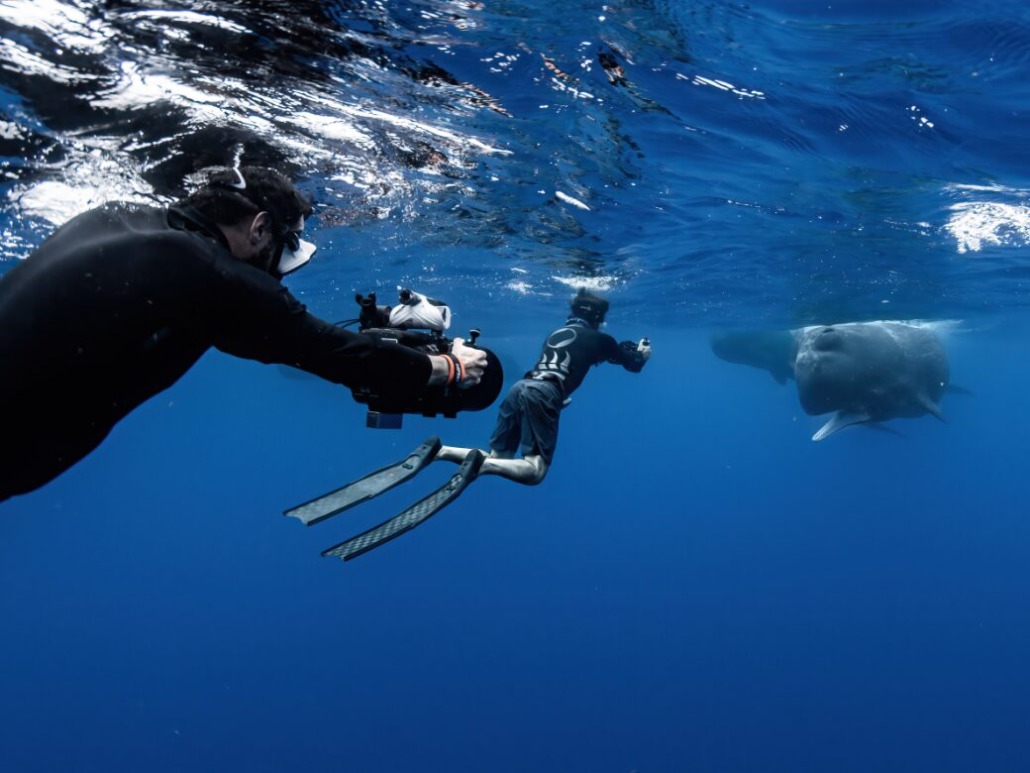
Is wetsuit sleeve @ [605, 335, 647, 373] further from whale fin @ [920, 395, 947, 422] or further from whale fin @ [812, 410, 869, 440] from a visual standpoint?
whale fin @ [920, 395, 947, 422]

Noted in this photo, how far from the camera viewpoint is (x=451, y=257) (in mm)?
16984

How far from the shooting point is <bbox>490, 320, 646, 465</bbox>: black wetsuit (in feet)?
27.3

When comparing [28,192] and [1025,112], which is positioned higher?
[1025,112]

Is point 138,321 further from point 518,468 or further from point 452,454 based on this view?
point 518,468

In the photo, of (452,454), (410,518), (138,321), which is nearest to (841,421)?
(452,454)

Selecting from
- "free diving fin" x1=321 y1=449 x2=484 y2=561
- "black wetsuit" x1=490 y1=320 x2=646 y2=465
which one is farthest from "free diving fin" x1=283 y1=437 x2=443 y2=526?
"black wetsuit" x1=490 y1=320 x2=646 y2=465

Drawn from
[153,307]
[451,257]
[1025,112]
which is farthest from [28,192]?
[1025,112]

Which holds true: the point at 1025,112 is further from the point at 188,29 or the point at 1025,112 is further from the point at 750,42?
the point at 188,29

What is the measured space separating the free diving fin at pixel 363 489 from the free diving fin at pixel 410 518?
0.23 meters

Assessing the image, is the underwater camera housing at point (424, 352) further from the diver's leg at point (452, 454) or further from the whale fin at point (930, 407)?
the whale fin at point (930, 407)

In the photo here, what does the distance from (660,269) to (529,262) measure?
3484 millimetres

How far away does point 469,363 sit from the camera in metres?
3.81

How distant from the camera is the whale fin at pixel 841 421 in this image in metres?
15.8

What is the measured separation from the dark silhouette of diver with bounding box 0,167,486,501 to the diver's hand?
329mm
